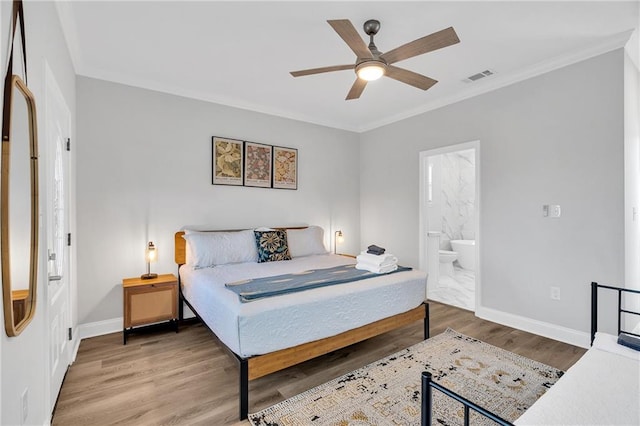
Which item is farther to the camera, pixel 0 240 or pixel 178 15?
pixel 178 15

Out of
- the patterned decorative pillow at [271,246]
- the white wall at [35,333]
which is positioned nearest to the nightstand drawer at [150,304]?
the patterned decorative pillow at [271,246]

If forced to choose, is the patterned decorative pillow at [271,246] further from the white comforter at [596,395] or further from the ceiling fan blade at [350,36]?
the white comforter at [596,395]

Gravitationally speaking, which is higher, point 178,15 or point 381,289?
point 178,15

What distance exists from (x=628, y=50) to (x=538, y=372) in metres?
2.94

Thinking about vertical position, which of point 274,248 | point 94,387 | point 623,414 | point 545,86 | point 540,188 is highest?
point 545,86

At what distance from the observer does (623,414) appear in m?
1.14

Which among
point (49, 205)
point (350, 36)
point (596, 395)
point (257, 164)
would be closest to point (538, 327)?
point (596, 395)

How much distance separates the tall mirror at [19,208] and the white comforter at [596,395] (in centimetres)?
197

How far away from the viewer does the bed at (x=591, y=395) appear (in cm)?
107

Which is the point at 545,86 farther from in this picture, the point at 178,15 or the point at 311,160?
the point at 178,15

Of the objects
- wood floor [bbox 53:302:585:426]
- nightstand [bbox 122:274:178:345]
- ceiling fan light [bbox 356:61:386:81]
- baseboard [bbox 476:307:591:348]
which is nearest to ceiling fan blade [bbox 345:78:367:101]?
ceiling fan light [bbox 356:61:386:81]

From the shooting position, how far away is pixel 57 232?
226 cm

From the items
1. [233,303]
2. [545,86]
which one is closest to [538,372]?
[233,303]

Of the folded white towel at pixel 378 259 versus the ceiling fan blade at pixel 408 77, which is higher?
the ceiling fan blade at pixel 408 77
